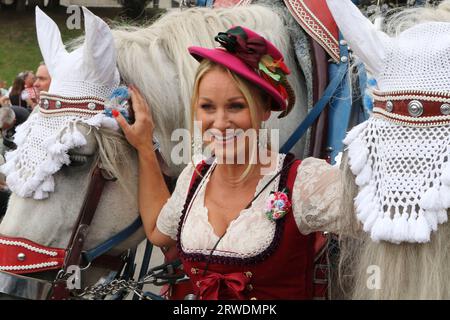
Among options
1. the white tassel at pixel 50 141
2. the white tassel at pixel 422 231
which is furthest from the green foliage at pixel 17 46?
the white tassel at pixel 422 231

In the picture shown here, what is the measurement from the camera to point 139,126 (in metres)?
2.35

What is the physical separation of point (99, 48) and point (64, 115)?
250 mm

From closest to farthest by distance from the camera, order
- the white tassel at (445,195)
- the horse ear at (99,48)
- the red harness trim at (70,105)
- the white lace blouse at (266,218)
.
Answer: the white tassel at (445,195)
the white lace blouse at (266,218)
the horse ear at (99,48)
the red harness trim at (70,105)

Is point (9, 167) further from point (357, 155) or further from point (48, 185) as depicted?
point (357, 155)

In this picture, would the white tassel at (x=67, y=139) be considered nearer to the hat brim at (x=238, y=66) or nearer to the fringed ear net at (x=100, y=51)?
the fringed ear net at (x=100, y=51)

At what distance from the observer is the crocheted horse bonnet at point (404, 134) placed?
4.98 feet

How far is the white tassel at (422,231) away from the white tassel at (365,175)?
165 mm

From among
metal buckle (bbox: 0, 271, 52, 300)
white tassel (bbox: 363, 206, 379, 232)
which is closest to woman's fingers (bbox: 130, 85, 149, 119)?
metal buckle (bbox: 0, 271, 52, 300)

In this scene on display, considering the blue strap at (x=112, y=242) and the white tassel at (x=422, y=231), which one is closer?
the white tassel at (x=422, y=231)

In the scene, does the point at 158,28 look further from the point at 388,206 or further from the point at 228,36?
the point at 388,206

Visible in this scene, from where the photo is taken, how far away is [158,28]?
8.55 feet

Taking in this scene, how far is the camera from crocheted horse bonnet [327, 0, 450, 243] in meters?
1.52

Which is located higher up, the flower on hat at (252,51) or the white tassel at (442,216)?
the flower on hat at (252,51)
